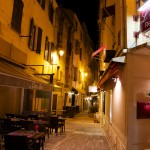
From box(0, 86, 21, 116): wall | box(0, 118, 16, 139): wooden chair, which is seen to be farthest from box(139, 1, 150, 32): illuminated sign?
box(0, 86, 21, 116): wall

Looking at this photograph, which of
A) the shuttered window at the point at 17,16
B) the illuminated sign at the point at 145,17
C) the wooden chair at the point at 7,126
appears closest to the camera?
the illuminated sign at the point at 145,17

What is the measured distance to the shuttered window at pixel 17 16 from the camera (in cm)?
1280

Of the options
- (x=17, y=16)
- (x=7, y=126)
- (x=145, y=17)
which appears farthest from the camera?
(x=17, y=16)

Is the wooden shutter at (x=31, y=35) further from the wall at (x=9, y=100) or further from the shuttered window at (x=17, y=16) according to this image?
the wall at (x=9, y=100)

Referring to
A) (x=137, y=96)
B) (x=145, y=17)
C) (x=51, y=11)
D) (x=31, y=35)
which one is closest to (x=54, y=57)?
(x=51, y=11)

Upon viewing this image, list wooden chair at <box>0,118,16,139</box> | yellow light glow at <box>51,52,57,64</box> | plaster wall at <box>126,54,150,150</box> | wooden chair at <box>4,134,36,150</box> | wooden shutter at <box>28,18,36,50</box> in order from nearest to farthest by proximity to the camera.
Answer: wooden chair at <box>4,134,36,150</box> → plaster wall at <box>126,54,150,150</box> → wooden chair at <box>0,118,16,139</box> → wooden shutter at <box>28,18,36,50</box> → yellow light glow at <box>51,52,57,64</box>

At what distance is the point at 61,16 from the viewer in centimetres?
2475

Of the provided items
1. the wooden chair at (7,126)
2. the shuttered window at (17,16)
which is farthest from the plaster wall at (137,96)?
the shuttered window at (17,16)

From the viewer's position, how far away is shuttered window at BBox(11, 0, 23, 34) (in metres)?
12.8

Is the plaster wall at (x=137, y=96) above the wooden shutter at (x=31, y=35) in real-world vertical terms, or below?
below

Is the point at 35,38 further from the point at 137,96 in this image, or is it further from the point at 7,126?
the point at 137,96

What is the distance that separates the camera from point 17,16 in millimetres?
13320

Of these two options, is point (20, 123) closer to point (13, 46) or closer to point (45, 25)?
point (13, 46)

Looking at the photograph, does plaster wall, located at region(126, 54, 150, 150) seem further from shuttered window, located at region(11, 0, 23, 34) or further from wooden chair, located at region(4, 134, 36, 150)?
shuttered window, located at region(11, 0, 23, 34)
